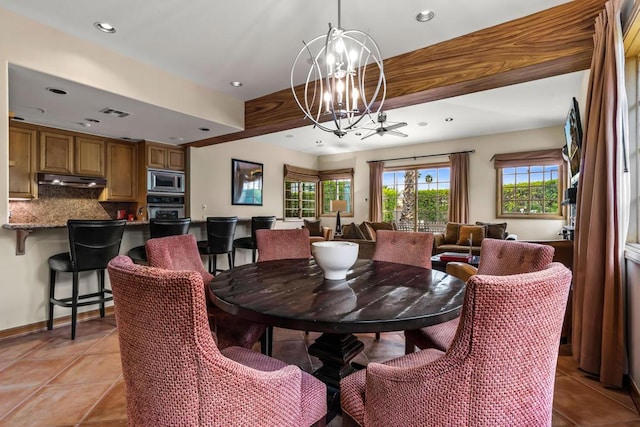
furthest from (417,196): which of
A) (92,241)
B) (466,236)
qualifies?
(92,241)

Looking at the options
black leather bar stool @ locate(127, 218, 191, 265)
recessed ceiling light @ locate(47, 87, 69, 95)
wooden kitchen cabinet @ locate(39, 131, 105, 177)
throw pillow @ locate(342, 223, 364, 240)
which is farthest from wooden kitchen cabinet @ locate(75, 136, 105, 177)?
throw pillow @ locate(342, 223, 364, 240)

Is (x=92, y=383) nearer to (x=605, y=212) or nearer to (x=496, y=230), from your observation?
(x=605, y=212)

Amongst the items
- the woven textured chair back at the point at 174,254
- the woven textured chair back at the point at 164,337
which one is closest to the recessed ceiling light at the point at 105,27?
the woven textured chair back at the point at 174,254

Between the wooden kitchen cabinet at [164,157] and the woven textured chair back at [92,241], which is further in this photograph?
the wooden kitchen cabinet at [164,157]

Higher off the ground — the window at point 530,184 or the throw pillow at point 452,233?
the window at point 530,184

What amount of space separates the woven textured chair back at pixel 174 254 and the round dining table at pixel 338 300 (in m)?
0.40

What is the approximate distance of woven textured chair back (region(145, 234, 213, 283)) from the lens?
6.21 feet

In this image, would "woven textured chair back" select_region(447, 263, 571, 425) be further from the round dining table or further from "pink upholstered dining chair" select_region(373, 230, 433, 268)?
"pink upholstered dining chair" select_region(373, 230, 433, 268)

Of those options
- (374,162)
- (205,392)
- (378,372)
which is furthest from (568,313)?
(374,162)

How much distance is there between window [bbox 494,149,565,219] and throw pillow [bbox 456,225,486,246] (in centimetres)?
94

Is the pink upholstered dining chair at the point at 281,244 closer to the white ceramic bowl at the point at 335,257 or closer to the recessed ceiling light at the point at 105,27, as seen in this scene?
the white ceramic bowl at the point at 335,257

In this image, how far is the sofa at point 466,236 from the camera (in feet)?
18.3

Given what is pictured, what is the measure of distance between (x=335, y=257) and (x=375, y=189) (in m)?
6.26

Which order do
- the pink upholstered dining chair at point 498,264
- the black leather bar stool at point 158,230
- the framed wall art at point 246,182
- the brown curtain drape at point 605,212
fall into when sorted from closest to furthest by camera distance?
the pink upholstered dining chair at point 498,264, the brown curtain drape at point 605,212, the black leather bar stool at point 158,230, the framed wall art at point 246,182
